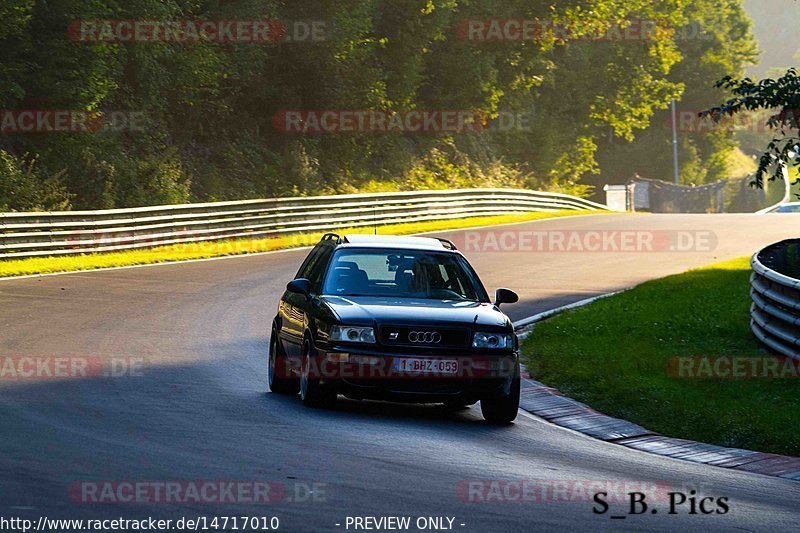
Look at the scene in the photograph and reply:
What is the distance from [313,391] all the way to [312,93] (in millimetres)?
35889

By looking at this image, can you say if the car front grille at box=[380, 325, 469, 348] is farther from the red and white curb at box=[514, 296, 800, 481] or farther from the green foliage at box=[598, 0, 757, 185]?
the green foliage at box=[598, 0, 757, 185]

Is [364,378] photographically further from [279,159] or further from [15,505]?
[279,159]

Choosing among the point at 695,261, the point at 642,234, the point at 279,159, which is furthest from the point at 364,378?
the point at 279,159

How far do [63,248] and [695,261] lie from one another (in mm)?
13962

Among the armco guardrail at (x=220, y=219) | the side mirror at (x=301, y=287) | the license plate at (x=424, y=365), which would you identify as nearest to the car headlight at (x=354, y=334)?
the license plate at (x=424, y=365)

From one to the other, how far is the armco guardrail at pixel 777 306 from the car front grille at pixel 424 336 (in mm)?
4220

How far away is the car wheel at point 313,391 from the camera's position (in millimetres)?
12234

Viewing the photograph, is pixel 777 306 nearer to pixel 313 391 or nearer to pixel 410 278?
pixel 410 278

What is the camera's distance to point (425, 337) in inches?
467

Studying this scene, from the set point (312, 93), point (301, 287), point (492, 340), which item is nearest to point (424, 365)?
point (492, 340)

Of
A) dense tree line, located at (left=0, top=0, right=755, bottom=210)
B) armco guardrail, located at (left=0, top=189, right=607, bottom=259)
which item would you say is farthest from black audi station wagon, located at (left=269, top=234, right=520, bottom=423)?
dense tree line, located at (left=0, top=0, right=755, bottom=210)

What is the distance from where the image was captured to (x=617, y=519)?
26.1 feet

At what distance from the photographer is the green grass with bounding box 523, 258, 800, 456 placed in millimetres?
12070

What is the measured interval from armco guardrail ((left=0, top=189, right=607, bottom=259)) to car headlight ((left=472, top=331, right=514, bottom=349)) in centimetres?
1845
